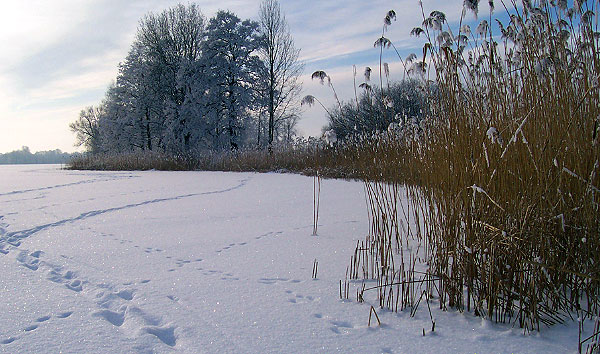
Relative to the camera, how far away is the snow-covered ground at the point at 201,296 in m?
1.17

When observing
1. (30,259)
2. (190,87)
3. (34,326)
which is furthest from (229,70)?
(34,326)

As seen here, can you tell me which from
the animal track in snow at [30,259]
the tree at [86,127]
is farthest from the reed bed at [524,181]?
the tree at [86,127]

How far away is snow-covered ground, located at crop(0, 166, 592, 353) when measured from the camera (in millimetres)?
1167

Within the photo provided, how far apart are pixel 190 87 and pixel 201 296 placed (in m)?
17.4

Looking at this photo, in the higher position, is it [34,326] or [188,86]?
[188,86]

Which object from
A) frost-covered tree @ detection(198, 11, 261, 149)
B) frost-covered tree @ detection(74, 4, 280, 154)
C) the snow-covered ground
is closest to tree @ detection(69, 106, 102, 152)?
frost-covered tree @ detection(74, 4, 280, 154)

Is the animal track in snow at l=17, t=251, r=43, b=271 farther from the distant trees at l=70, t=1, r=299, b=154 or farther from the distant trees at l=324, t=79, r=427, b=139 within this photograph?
the distant trees at l=70, t=1, r=299, b=154

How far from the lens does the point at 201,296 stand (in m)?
1.55

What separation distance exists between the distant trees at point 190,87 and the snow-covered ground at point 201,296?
48.6 ft

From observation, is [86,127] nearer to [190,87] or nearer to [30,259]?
[190,87]

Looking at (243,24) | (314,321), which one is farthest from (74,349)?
(243,24)

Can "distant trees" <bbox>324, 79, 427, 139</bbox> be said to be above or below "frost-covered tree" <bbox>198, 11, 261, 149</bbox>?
below

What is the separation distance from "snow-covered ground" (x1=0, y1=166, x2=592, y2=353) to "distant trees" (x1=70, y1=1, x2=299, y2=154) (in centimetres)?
1482

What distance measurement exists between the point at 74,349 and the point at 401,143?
2.11 meters
